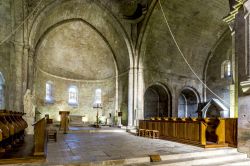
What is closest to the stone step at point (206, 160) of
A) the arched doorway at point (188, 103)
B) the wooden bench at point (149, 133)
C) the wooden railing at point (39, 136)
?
the wooden railing at point (39, 136)

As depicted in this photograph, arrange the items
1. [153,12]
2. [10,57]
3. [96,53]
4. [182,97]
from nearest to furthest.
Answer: [10,57], [153,12], [96,53], [182,97]

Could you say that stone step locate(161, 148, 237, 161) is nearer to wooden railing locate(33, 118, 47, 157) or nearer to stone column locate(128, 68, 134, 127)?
wooden railing locate(33, 118, 47, 157)

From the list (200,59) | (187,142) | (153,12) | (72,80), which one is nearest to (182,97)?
(200,59)

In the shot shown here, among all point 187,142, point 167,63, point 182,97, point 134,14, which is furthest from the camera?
point 182,97

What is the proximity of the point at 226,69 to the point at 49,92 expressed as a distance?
17.7 m

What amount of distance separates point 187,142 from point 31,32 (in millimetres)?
11261

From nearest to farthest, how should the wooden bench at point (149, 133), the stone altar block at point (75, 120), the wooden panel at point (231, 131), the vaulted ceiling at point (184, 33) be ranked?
the wooden panel at point (231, 131) < the wooden bench at point (149, 133) < the vaulted ceiling at point (184, 33) < the stone altar block at point (75, 120)

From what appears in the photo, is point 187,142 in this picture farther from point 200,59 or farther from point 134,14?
point 200,59

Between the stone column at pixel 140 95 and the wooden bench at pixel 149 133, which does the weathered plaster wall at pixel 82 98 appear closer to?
the stone column at pixel 140 95

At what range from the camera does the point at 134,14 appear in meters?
17.8

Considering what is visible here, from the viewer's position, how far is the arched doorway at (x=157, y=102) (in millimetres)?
20000

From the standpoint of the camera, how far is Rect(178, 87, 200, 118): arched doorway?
2162 cm

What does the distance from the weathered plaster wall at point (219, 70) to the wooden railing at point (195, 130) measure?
1210 cm

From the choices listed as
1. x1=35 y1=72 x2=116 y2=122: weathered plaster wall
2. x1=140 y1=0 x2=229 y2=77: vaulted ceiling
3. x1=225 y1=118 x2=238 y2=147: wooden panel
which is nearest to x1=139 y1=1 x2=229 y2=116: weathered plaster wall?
x1=140 y1=0 x2=229 y2=77: vaulted ceiling
